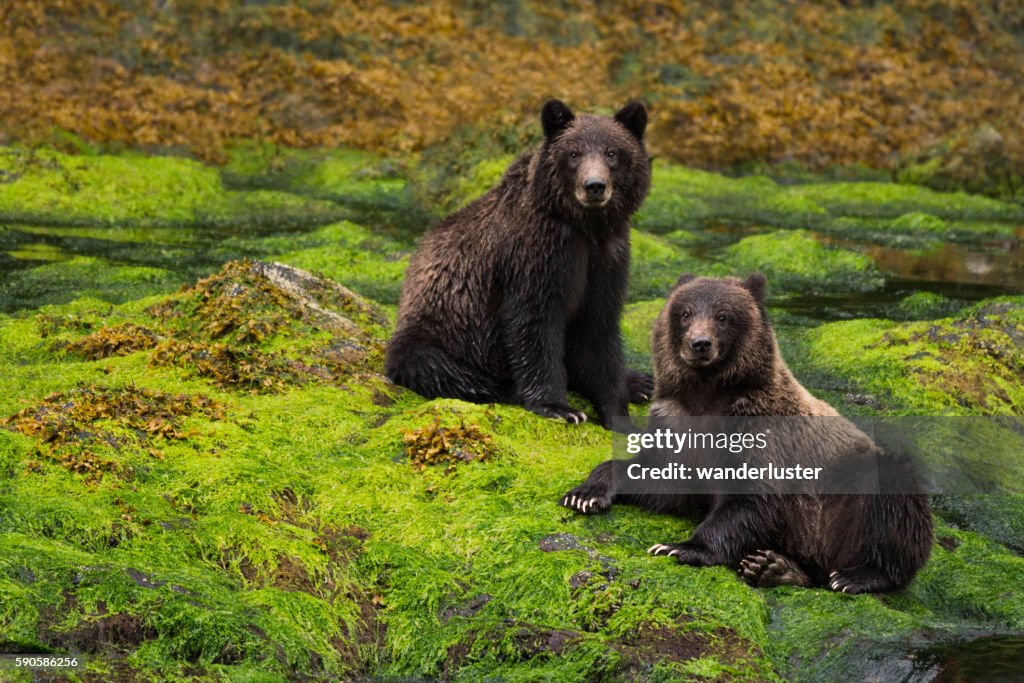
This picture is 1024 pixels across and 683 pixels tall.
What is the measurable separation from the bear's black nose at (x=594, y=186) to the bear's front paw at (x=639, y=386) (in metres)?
1.87

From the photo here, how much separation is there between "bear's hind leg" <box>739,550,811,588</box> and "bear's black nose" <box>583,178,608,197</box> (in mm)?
3014

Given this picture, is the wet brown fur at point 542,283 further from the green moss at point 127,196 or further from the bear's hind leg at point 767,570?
the green moss at point 127,196

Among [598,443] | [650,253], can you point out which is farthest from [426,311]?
[650,253]

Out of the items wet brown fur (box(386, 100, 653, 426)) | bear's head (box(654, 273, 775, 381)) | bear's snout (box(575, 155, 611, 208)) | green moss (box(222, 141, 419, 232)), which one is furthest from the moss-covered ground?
green moss (box(222, 141, 419, 232))

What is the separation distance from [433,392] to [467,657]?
347cm

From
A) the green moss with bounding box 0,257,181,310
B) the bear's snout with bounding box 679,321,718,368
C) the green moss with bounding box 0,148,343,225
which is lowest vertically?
the green moss with bounding box 0,257,181,310

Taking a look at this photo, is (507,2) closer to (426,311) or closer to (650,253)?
(650,253)

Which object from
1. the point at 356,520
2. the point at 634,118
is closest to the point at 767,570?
the point at 356,520

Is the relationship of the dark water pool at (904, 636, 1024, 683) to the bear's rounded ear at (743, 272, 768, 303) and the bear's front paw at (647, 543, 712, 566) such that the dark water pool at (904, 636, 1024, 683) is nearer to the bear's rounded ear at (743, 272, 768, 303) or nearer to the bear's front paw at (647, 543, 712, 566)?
the bear's front paw at (647, 543, 712, 566)

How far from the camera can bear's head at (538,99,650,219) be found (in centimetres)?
848

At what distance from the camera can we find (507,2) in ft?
84.1

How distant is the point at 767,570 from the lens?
6.21 meters

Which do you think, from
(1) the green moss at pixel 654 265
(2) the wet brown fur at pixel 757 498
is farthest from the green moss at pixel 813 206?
(2) the wet brown fur at pixel 757 498

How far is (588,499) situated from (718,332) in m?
1.19
